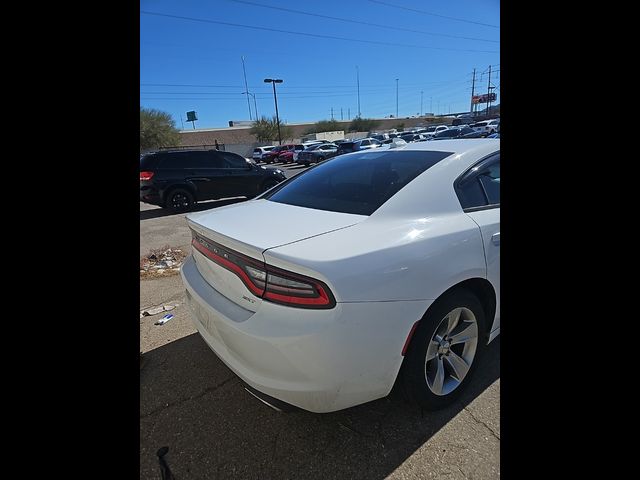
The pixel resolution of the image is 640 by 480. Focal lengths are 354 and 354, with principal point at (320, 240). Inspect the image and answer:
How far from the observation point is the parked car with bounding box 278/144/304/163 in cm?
2870

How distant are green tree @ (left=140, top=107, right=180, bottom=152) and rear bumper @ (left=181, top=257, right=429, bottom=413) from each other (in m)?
46.5

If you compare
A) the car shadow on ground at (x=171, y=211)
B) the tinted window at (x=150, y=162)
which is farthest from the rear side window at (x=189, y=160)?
the car shadow on ground at (x=171, y=211)

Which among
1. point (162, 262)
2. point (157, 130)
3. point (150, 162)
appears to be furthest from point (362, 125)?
point (162, 262)

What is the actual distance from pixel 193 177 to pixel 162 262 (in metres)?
4.81

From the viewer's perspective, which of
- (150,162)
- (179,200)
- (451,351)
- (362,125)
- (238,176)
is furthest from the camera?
(362,125)

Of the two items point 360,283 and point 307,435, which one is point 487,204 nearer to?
point 360,283

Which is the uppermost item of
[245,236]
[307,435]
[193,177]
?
[193,177]

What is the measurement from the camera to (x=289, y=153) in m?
28.8

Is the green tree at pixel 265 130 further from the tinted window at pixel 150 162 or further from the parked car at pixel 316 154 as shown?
the tinted window at pixel 150 162

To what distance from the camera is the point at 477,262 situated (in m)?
2.01

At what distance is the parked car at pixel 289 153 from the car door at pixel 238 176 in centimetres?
1845
